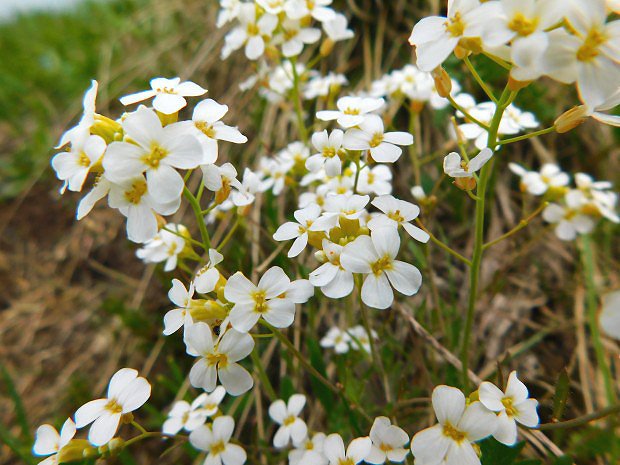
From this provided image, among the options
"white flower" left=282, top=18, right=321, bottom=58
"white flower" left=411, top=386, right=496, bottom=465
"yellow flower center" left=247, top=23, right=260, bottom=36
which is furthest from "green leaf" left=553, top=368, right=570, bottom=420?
"yellow flower center" left=247, top=23, right=260, bottom=36

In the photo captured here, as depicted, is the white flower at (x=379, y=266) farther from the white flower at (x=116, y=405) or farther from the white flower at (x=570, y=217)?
the white flower at (x=570, y=217)

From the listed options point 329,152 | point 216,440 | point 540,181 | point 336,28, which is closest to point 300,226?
point 329,152

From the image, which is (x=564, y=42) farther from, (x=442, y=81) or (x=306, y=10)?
(x=306, y=10)

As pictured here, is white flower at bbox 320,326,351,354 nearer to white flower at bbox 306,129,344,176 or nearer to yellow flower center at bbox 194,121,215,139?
white flower at bbox 306,129,344,176

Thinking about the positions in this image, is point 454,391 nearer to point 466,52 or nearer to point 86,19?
point 466,52

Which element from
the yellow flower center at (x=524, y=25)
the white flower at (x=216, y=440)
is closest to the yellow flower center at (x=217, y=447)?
the white flower at (x=216, y=440)

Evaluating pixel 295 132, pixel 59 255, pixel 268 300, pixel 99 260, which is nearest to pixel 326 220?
pixel 268 300
